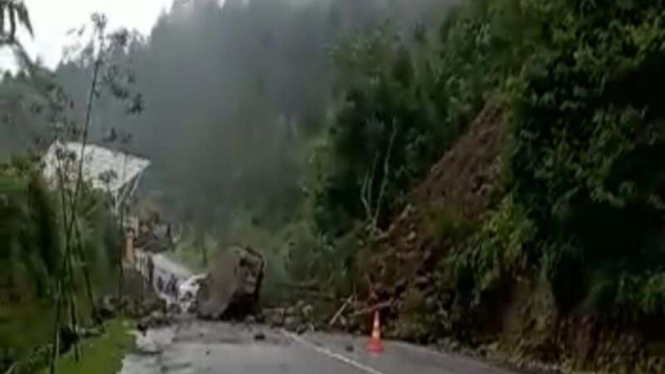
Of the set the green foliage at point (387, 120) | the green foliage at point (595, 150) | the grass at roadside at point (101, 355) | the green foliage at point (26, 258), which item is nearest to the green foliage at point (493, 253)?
the green foliage at point (595, 150)

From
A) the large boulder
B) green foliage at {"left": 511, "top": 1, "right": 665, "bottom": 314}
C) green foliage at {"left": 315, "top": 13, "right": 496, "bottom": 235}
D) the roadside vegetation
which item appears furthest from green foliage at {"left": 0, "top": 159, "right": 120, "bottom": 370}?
green foliage at {"left": 315, "top": 13, "right": 496, "bottom": 235}

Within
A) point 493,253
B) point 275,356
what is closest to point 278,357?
point 275,356

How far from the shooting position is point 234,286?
5138 centimetres

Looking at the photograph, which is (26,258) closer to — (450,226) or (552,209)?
(552,209)

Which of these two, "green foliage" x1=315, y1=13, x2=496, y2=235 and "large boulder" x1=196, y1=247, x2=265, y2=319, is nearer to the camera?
"large boulder" x1=196, y1=247, x2=265, y2=319

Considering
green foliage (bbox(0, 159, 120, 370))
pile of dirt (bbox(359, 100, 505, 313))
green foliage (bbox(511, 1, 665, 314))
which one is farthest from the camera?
pile of dirt (bbox(359, 100, 505, 313))

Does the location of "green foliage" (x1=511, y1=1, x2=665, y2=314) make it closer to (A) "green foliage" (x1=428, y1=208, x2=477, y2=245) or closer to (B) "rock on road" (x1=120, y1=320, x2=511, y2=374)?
(B) "rock on road" (x1=120, y1=320, x2=511, y2=374)

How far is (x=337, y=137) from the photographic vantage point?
57.8 m

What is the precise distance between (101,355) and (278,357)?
4.36 meters

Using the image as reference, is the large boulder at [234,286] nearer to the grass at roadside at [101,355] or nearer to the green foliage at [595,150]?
the grass at roadside at [101,355]

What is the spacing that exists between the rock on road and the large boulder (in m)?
11.5

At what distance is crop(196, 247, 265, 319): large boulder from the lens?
168 ft

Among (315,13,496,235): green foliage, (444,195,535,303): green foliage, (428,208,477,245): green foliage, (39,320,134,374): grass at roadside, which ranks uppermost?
(315,13,496,235): green foliage

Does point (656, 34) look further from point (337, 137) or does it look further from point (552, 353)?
point (337, 137)
